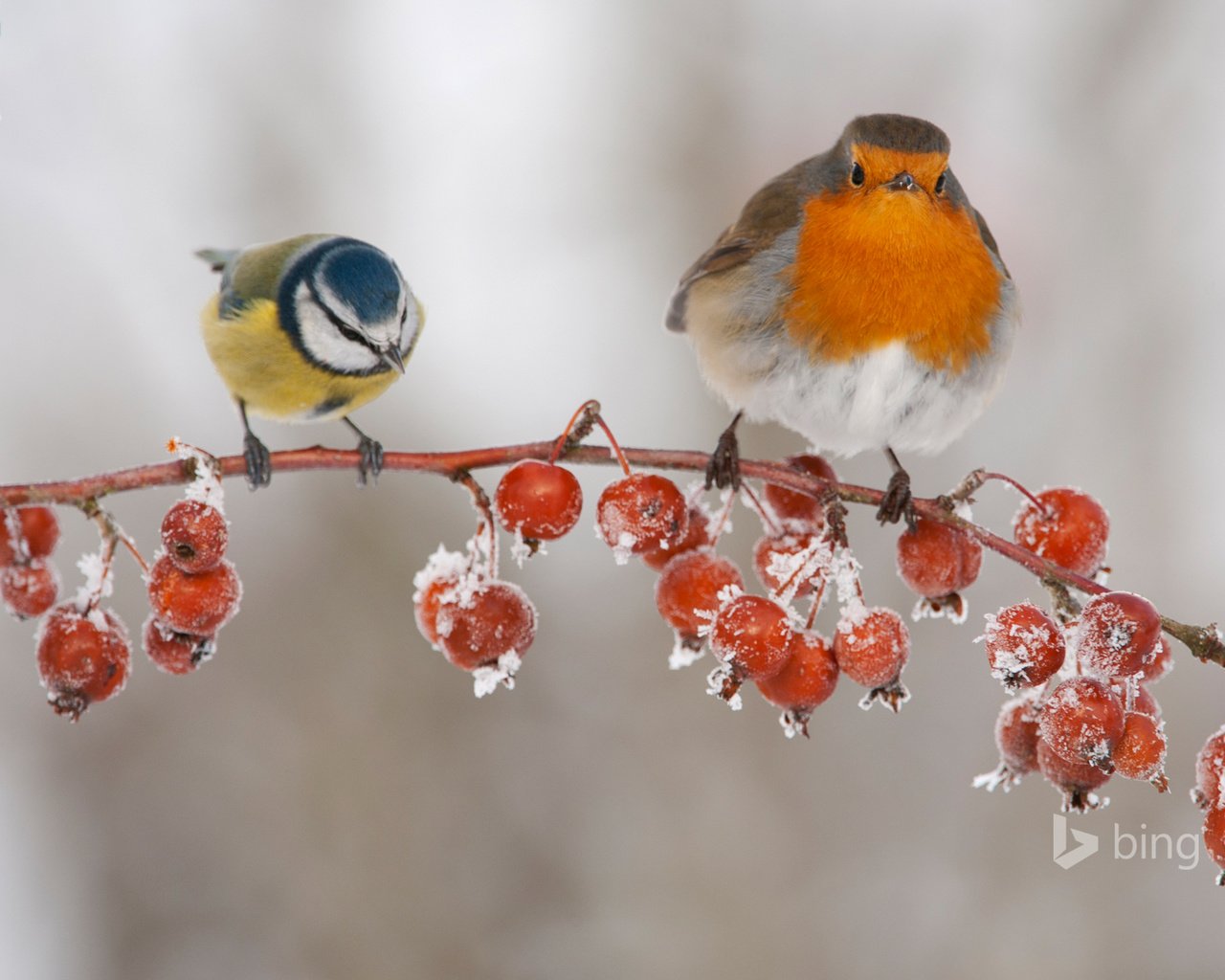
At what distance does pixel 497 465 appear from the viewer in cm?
→ 160

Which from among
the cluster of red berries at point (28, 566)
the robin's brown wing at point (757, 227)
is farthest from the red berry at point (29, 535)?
the robin's brown wing at point (757, 227)

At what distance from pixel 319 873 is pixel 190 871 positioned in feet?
1.40

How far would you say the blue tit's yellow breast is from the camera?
9.28ft

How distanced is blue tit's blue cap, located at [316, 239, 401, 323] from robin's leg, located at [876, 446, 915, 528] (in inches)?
49.5

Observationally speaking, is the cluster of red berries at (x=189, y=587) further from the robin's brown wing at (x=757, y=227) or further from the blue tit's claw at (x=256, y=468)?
the robin's brown wing at (x=757, y=227)

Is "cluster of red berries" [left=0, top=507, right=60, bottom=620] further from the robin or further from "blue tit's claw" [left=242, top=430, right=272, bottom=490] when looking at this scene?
the robin

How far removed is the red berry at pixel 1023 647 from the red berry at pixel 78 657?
3.79 ft

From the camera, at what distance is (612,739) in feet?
13.2

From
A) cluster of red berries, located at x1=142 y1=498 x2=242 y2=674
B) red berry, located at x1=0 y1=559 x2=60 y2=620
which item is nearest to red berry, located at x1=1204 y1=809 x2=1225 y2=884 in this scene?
cluster of red berries, located at x1=142 y1=498 x2=242 y2=674

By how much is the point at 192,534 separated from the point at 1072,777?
3.78 feet

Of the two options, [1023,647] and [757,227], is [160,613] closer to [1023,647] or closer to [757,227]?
[1023,647]

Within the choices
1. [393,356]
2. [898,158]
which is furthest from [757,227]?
[393,356]

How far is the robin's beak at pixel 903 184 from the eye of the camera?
2.30m

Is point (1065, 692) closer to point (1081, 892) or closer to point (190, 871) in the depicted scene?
point (1081, 892)
